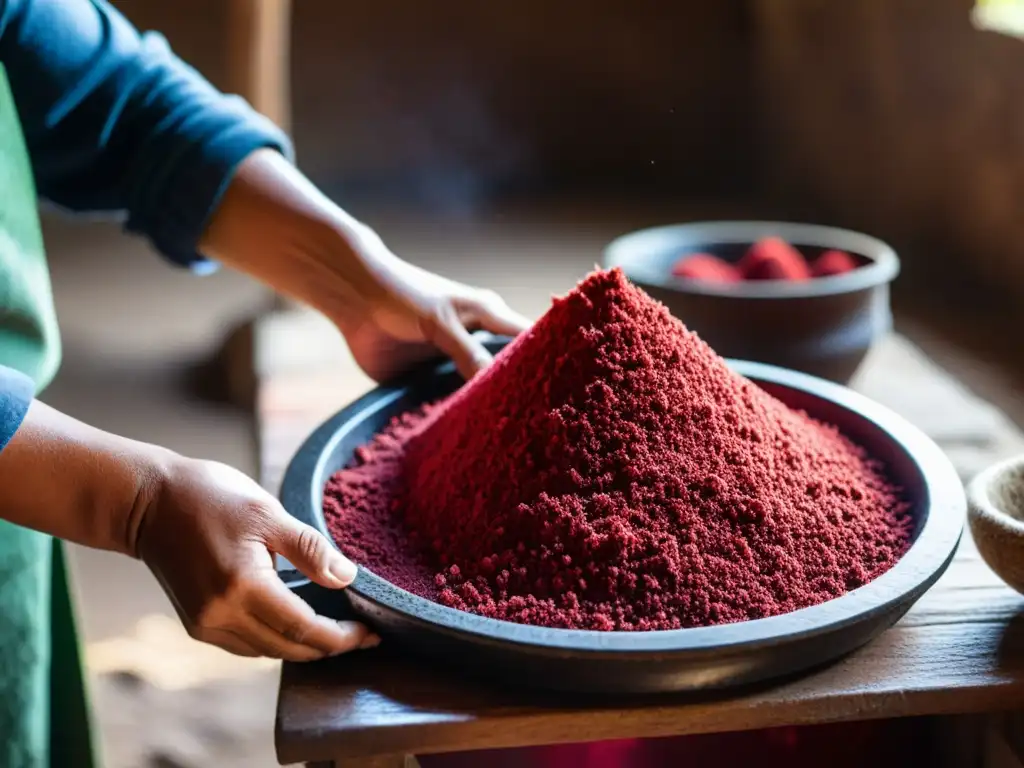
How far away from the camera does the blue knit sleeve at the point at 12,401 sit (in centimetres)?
55

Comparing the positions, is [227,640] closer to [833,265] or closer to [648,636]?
[648,636]

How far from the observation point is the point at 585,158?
3432 millimetres

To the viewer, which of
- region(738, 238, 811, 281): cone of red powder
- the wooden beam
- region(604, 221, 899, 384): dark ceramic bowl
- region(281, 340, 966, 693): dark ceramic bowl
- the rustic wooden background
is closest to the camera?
region(281, 340, 966, 693): dark ceramic bowl

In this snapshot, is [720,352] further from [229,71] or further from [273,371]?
[229,71]

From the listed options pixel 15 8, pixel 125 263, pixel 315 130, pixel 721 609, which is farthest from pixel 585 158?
pixel 721 609

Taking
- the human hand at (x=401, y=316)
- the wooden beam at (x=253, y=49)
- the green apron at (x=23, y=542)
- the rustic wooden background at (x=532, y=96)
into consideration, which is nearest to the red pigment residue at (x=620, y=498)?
the human hand at (x=401, y=316)

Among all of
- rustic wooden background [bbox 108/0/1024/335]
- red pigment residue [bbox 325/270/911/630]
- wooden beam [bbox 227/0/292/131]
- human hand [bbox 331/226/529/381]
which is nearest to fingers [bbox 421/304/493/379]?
human hand [bbox 331/226/529/381]

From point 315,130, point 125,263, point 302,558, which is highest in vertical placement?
point 302,558

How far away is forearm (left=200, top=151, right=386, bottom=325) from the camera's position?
831mm

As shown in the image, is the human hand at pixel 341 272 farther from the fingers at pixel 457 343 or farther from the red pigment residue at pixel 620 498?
the red pigment residue at pixel 620 498

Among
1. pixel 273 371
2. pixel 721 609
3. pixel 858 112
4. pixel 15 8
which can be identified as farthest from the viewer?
pixel 858 112

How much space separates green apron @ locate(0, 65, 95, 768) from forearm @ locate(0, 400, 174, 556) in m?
0.17

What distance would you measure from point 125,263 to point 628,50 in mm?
1655

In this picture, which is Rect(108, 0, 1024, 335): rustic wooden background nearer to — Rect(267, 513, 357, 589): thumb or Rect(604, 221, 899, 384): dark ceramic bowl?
Rect(604, 221, 899, 384): dark ceramic bowl
